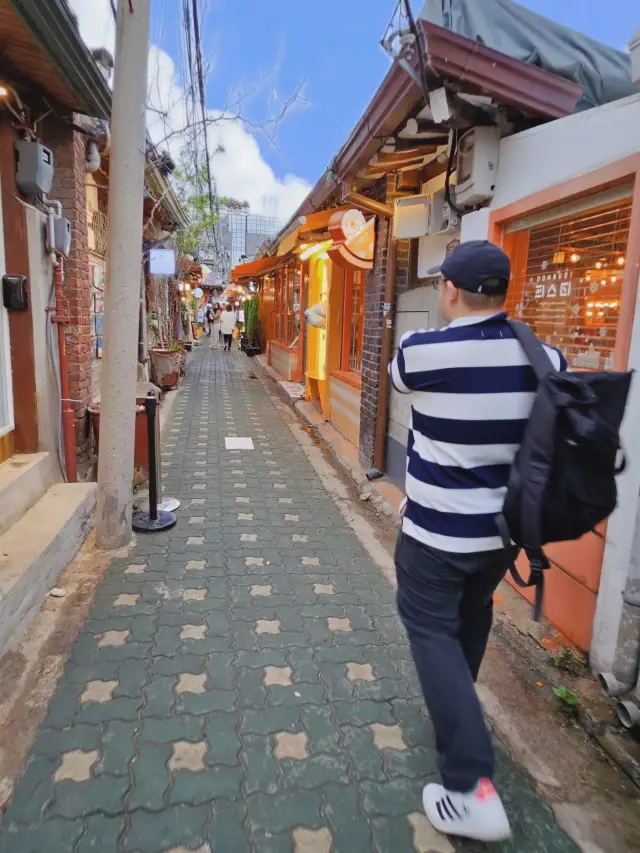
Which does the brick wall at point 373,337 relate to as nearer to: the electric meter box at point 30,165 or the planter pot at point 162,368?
the electric meter box at point 30,165

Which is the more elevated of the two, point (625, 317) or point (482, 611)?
point (625, 317)

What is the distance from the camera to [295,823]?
1914 mm

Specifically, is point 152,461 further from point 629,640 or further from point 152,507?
point 629,640

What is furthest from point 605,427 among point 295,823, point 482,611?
point 295,823

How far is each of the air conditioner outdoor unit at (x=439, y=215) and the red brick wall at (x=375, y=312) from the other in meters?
0.71

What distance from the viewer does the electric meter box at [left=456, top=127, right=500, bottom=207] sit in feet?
11.7

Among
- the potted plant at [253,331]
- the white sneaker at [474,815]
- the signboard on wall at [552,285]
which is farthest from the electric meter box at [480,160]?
the potted plant at [253,331]

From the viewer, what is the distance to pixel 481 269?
1745mm

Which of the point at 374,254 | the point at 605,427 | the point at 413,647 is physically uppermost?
the point at 374,254

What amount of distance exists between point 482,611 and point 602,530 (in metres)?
0.95

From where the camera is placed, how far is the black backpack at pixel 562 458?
5.26 feet

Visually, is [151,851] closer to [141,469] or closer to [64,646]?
[64,646]

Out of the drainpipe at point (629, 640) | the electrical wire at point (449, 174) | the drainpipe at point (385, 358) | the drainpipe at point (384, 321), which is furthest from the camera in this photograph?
the drainpipe at point (385, 358)

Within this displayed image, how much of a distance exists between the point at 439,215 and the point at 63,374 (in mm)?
3501
